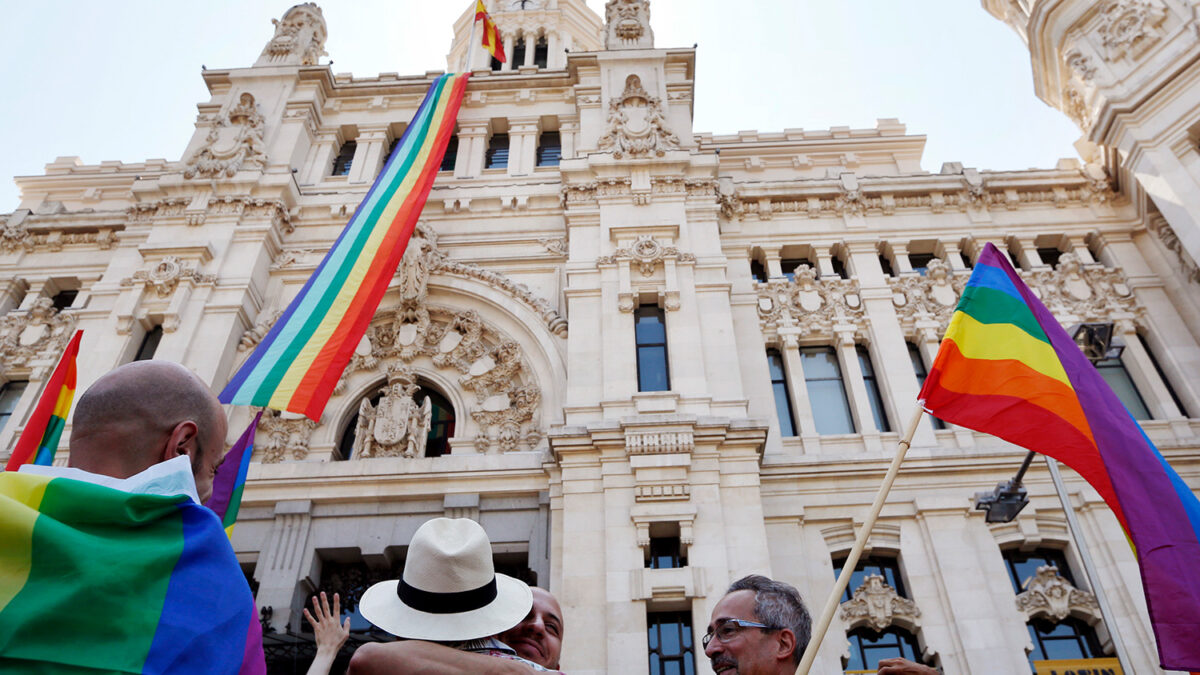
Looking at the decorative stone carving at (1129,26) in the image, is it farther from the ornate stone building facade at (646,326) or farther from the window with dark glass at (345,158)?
the window with dark glass at (345,158)


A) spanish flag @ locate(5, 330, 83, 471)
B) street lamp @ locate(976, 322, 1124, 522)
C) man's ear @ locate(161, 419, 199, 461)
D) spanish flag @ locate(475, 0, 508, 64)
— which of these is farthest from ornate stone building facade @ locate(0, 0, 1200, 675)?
man's ear @ locate(161, 419, 199, 461)

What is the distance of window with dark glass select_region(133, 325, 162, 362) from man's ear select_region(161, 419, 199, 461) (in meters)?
15.3

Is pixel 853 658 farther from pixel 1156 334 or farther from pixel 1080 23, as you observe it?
pixel 1080 23

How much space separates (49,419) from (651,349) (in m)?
10.9

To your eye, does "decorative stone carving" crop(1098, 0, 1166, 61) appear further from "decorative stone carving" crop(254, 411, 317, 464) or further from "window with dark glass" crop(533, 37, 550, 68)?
"window with dark glass" crop(533, 37, 550, 68)

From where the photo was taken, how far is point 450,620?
125 inches

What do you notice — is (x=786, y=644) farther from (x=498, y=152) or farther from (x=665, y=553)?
(x=498, y=152)

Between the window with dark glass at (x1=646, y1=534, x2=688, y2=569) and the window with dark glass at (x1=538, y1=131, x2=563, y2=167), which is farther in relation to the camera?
the window with dark glass at (x1=538, y1=131, x2=563, y2=167)

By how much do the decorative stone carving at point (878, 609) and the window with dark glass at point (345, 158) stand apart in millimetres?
16980

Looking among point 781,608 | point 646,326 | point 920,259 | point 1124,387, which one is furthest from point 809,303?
point 781,608

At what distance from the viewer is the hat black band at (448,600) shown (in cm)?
324

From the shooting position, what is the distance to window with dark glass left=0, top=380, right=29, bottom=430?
55.8 feet

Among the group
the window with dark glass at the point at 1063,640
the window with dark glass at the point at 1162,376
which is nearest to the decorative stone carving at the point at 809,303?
the window with dark glass at the point at 1162,376

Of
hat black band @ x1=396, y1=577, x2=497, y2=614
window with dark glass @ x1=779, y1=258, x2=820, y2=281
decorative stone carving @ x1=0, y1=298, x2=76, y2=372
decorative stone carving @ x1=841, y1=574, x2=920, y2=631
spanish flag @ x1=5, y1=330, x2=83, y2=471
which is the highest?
window with dark glass @ x1=779, y1=258, x2=820, y2=281
